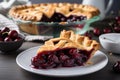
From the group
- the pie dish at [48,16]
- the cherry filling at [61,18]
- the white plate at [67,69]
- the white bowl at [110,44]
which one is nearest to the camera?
the white plate at [67,69]

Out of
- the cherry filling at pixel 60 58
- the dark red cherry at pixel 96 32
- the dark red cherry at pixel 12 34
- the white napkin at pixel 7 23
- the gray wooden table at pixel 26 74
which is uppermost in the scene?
the dark red cherry at pixel 12 34

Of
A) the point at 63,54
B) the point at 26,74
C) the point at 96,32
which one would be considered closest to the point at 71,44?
the point at 63,54

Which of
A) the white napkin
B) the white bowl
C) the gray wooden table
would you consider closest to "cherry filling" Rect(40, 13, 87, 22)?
the white napkin

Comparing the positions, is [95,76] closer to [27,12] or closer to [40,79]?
[40,79]

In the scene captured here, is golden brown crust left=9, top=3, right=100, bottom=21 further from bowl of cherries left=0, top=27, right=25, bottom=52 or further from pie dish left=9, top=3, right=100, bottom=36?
bowl of cherries left=0, top=27, right=25, bottom=52

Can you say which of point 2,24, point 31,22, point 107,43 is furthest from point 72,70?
point 2,24

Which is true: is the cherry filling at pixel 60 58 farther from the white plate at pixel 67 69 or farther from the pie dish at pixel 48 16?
the pie dish at pixel 48 16

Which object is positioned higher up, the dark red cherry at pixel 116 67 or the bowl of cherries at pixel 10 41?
the bowl of cherries at pixel 10 41

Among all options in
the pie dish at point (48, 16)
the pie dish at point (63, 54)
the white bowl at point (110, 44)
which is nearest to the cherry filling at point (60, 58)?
the pie dish at point (63, 54)
